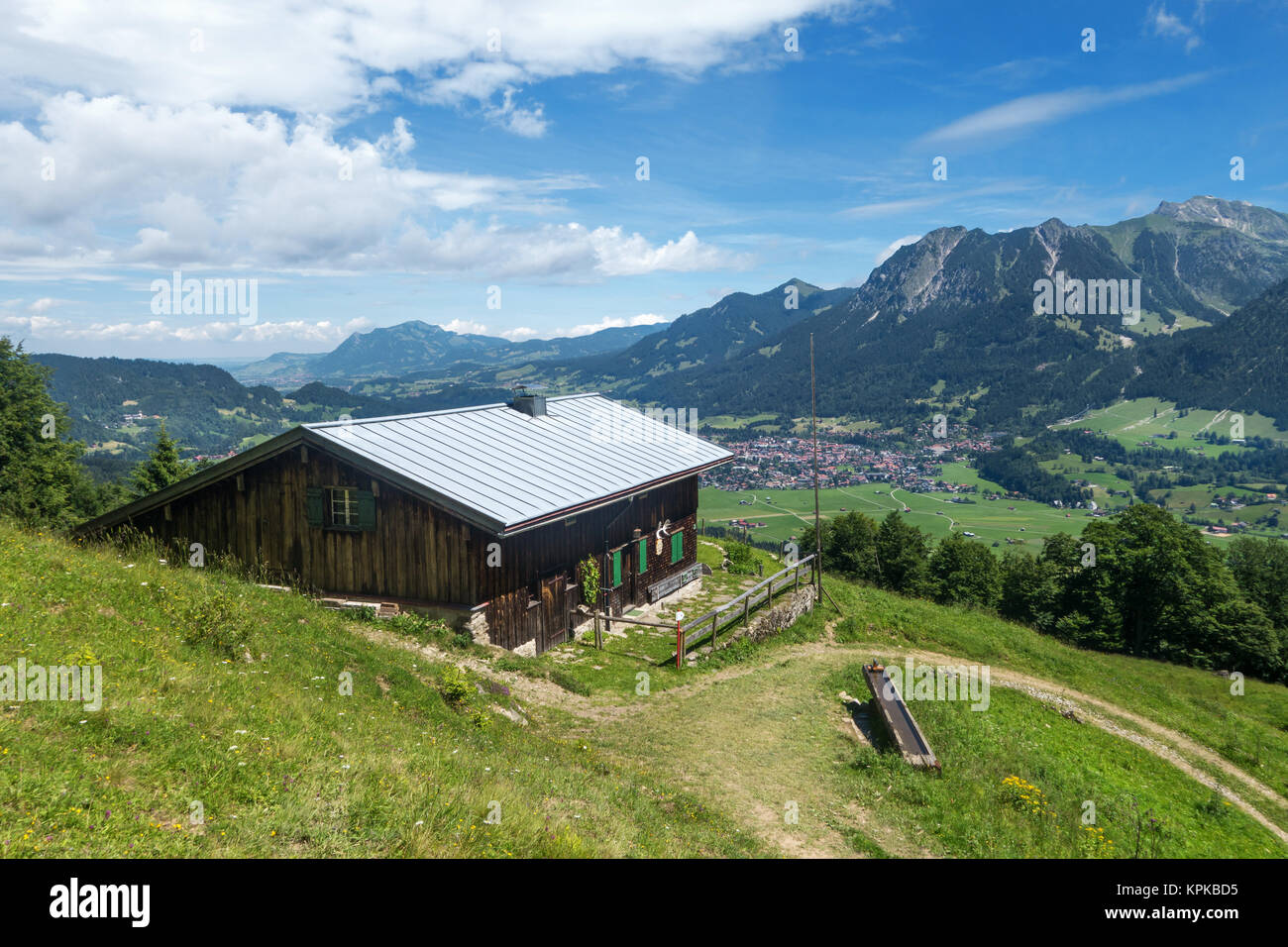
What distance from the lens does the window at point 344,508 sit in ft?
65.0

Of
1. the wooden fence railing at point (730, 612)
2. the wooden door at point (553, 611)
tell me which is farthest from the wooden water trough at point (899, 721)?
the wooden door at point (553, 611)

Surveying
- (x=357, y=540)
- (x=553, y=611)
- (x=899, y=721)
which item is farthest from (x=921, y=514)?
(x=357, y=540)

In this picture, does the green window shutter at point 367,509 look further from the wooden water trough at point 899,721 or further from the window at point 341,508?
the wooden water trough at point 899,721

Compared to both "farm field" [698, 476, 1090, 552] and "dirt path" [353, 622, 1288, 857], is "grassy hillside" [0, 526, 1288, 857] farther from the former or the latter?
"farm field" [698, 476, 1090, 552]

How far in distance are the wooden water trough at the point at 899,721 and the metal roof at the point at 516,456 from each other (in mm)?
9854

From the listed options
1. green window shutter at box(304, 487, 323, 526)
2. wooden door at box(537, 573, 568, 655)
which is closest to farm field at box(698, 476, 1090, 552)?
wooden door at box(537, 573, 568, 655)

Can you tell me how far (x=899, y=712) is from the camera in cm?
1712

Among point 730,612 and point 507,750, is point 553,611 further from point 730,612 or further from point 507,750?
point 507,750

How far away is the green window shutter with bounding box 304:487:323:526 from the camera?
789 inches

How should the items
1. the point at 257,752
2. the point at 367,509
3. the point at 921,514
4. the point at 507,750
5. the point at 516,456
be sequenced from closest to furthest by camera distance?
the point at 257,752, the point at 507,750, the point at 367,509, the point at 516,456, the point at 921,514

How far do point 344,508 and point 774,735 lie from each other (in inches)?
538

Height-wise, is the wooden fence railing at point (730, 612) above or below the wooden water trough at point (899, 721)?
above

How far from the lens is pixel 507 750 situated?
12.3 metres

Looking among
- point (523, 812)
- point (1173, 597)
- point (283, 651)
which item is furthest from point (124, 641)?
point (1173, 597)
